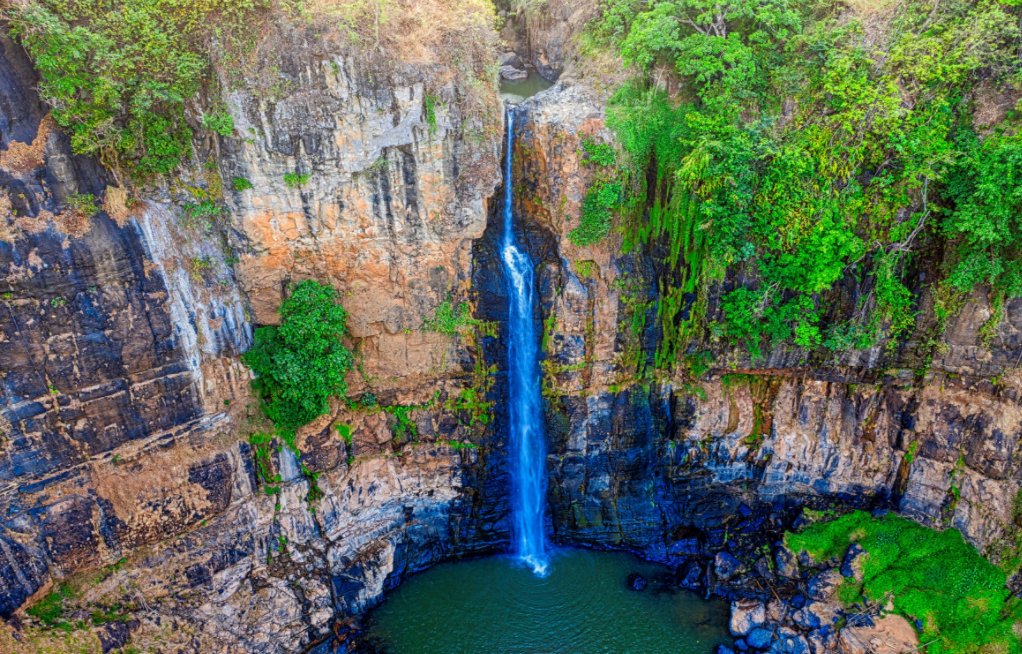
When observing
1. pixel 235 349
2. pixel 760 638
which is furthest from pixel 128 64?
pixel 760 638

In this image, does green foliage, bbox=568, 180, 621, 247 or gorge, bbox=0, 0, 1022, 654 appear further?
green foliage, bbox=568, 180, 621, 247

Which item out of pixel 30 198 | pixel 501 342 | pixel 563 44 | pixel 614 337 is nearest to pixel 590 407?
pixel 614 337

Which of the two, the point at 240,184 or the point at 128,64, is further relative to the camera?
the point at 240,184

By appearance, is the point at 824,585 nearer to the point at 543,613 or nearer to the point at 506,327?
the point at 543,613

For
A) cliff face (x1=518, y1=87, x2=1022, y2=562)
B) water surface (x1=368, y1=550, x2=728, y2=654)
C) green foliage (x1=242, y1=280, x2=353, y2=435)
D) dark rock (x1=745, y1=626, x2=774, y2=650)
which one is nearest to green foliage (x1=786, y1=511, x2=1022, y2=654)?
cliff face (x1=518, y1=87, x2=1022, y2=562)

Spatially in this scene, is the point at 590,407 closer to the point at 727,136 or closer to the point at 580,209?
the point at 580,209

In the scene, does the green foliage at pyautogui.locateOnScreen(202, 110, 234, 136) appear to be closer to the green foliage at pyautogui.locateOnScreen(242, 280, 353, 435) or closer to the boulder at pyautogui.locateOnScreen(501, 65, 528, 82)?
the green foliage at pyautogui.locateOnScreen(242, 280, 353, 435)

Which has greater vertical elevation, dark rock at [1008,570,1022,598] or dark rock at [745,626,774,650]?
dark rock at [1008,570,1022,598]
